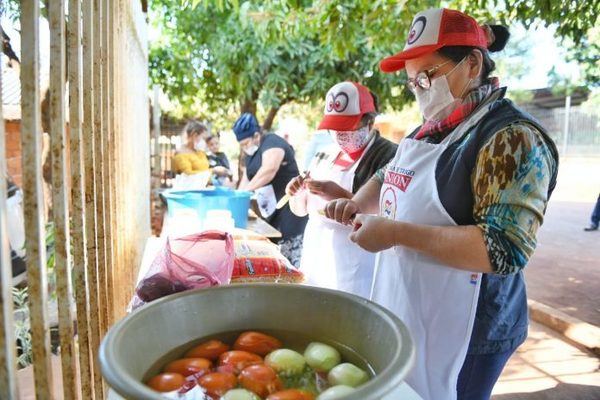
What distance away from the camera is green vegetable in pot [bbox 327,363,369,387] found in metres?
0.91

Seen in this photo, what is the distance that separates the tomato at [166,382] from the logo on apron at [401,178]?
3.02 feet

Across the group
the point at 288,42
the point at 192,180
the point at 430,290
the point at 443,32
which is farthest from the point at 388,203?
the point at 288,42

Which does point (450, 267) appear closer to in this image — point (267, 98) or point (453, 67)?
point (453, 67)

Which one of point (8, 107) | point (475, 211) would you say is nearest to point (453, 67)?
point (475, 211)

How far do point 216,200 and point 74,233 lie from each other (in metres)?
1.51

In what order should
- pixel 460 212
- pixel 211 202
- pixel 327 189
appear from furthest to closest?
pixel 211 202 → pixel 327 189 → pixel 460 212

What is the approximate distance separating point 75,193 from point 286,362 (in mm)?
747

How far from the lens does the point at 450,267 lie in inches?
55.0

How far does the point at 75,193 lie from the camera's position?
125 cm

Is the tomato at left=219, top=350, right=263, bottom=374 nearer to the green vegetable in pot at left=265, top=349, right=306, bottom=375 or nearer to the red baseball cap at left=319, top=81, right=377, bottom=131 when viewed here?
the green vegetable in pot at left=265, top=349, right=306, bottom=375

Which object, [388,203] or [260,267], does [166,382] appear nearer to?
[260,267]

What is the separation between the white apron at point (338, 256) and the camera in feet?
8.11

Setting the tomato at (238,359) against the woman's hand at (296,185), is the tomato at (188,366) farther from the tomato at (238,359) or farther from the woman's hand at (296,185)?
the woman's hand at (296,185)

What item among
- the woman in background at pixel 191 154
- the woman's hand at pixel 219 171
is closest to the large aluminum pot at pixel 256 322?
the woman in background at pixel 191 154
